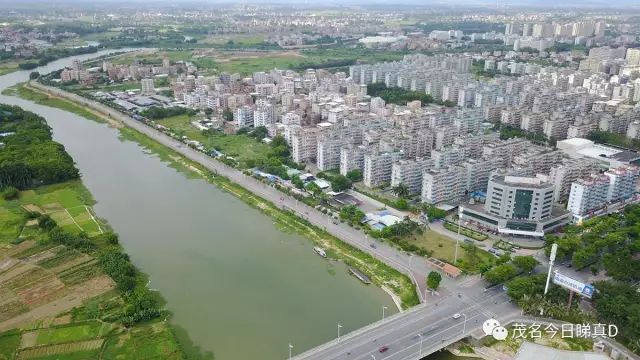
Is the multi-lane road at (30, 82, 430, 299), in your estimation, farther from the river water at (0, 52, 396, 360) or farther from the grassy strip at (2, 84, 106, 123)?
the grassy strip at (2, 84, 106, 123)

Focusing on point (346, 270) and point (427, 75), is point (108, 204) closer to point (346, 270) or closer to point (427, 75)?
point (346, 270)

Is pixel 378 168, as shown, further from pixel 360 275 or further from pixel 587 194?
pixel 587 194

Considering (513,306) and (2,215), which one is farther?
(2,215)

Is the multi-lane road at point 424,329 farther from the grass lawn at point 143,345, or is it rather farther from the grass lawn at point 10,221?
the grass lawn at point 10,221

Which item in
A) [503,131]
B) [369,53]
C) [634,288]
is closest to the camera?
[634,288]

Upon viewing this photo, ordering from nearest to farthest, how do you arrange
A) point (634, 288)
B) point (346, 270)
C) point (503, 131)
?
1. point (634, 288)
2. point (346, 270)
3. point (503, 131)

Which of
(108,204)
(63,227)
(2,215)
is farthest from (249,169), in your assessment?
(2,215)

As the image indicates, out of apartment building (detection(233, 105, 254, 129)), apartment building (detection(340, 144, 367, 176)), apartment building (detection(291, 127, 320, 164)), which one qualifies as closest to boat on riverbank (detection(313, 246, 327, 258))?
apartment building (detection(340, 144, 367, 176))
